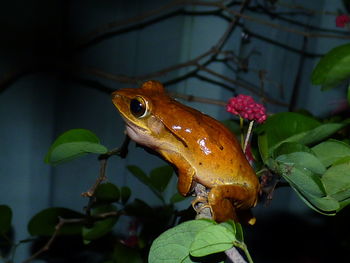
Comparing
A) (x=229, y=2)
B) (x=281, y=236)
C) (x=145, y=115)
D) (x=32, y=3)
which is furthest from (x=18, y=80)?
(x=281, y=236)

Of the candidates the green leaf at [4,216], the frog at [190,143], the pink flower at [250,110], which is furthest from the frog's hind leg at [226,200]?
the green leaf at [4,216]

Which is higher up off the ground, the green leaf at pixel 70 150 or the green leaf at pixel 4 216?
the green leaf at pixel 70 150

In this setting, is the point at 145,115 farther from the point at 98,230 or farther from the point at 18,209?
the point at 18,209

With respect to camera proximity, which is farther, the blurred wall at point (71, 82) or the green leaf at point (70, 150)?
the blurred wall at point (71, 82)

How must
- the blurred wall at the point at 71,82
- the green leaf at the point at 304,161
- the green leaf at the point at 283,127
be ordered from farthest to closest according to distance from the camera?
the blurred wall at the point at 71,82 → the green leaf at the point at 283,127 → the green leaf at the point at 304,161

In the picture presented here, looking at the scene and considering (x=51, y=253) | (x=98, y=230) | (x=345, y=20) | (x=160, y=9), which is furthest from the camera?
(x=51, y=253)

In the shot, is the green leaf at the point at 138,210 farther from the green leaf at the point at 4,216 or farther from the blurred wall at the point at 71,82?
the blurred wall at the point at 71,82
